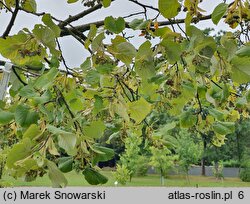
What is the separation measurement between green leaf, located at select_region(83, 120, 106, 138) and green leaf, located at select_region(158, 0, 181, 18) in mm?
320

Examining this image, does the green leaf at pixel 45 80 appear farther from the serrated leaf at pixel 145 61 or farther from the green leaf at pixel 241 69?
the green leaf at pixel 241 69

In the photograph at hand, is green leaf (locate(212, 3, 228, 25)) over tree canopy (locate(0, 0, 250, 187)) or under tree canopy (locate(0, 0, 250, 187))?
over

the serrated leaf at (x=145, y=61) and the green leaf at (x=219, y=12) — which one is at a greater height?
the green leaf at (x=219, y=12)

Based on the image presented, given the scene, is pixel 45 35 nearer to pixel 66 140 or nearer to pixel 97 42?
pixel 97 42

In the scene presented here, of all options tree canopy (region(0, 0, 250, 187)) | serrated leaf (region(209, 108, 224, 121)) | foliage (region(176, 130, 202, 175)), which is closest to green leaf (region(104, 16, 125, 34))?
tree canopy (region(0, 0, 250, 187))

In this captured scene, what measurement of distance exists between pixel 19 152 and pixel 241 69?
0.60 metres

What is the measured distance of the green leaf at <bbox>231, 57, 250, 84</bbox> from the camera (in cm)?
103

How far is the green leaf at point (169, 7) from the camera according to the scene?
3.17ft

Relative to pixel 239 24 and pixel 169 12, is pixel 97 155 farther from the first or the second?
pixel 239 24

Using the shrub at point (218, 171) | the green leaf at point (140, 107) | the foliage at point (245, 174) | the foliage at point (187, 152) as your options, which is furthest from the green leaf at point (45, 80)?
the shrub at point (218, 171)

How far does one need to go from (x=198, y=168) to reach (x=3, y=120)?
113 feet

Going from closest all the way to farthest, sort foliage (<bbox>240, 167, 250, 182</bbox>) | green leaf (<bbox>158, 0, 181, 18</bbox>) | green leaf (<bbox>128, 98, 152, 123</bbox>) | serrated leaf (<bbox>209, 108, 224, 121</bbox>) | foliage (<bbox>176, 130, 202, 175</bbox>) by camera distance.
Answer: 1. green leaf (<bbox>158, 0, 181, 18</bbox>)
2. green leaf (<bbox>128, 98, 152, 123</bbox>)
3. serrated leaf (<bbox>209, 108, 224, 121</bbox>)
4. foliage (<bbox>176, 130, 202, 175</bbox>)
5. foliage (<bbox>240, 167, 250, 182</bbox>)

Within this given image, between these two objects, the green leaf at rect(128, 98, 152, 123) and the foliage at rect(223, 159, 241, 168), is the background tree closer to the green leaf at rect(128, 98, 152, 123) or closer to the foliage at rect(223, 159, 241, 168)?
the foliage at rect(223, 159, 241, 168)

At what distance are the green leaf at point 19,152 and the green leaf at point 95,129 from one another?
20 centimetres
